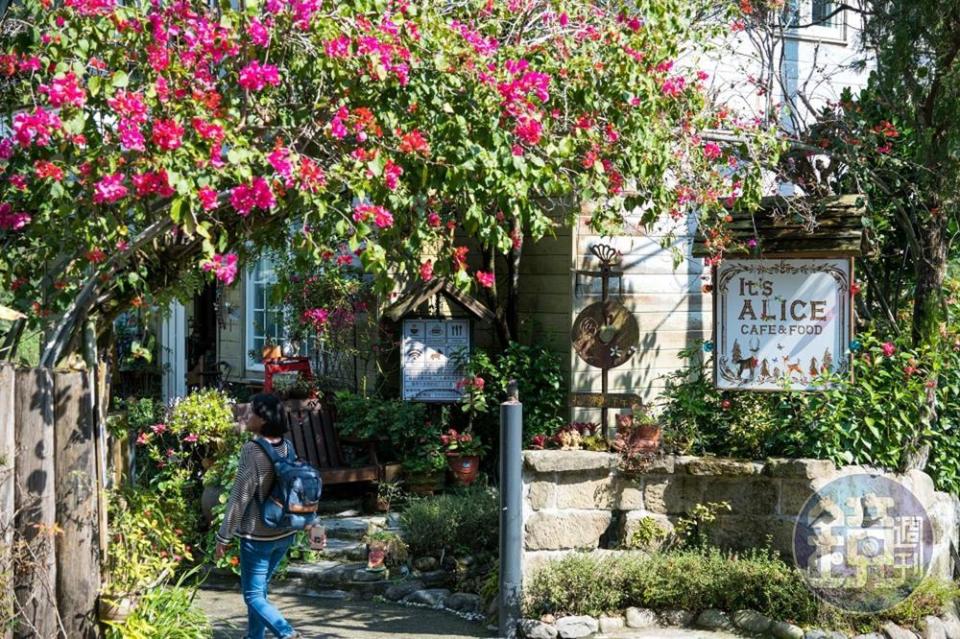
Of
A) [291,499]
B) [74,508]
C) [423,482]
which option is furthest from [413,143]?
[423,482]

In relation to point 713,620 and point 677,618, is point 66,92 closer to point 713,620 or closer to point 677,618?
point 677,618

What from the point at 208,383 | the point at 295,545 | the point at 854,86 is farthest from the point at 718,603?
the point at 208,383

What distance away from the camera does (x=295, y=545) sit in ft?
31.1

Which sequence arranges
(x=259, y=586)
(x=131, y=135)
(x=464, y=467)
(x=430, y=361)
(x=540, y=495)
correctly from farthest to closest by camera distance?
1. (x=430, y=361)
2. (x=464, y=467)
3. (x=540, y=495)
4. (x=259, y=586)
5. (x=131, y=135)

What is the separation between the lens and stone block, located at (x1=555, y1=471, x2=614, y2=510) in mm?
8375

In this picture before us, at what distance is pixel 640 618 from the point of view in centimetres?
800

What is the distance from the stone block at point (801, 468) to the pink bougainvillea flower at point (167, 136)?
4.37 metres

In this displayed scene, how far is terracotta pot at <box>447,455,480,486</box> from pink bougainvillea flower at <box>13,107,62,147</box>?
5.83 m

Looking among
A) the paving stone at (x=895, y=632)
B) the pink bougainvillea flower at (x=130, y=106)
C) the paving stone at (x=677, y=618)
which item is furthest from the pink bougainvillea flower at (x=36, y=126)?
the paving stone at (x=895, y=632)

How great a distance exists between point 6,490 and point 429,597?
358cm

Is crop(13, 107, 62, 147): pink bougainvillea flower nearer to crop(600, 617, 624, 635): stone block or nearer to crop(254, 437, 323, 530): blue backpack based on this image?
crop(254, 437, 323, 530): blue backpack

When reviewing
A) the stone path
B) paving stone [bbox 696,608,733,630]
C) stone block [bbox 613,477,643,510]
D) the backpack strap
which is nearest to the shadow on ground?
the stone path

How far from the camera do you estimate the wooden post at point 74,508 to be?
627cm

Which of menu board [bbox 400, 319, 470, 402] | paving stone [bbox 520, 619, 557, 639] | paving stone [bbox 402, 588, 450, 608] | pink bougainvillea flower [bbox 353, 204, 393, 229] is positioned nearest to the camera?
pink bougainvillea flower [bbox 353, 204, 393, 229]
